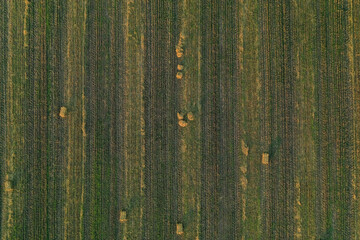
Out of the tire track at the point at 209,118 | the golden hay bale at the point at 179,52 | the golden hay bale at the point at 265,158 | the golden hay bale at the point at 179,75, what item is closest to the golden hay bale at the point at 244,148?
the golden hay bale at the point at 265,158

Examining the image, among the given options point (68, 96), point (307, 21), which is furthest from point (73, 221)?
point (307, 21)

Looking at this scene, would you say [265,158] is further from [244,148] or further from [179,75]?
[179,75]

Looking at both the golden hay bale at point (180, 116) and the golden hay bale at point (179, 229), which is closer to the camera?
the golden hay bale at point (179, 229)

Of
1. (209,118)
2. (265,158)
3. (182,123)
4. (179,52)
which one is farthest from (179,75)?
(265,158)

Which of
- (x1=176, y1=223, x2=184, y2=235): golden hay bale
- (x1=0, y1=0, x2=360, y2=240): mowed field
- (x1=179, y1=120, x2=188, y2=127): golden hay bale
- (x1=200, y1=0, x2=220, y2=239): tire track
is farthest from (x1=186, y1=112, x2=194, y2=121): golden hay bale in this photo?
(x1=176, y1=223, x2=184, y2=235): golden hay bale

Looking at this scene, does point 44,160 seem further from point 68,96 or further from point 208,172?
point 208,172

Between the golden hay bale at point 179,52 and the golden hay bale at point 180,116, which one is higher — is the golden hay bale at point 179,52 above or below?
above

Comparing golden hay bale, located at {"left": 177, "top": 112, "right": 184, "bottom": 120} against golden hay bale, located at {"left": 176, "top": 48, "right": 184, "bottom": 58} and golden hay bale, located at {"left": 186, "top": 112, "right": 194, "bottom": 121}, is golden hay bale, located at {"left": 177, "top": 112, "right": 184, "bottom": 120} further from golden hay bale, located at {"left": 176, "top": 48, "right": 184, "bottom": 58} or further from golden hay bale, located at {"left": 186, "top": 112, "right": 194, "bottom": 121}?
golden hay bale, located at {"left": 176, "top": 48, "right": 184, "bottom": 58}

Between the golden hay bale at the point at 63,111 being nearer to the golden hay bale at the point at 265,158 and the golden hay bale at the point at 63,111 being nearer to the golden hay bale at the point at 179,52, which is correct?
the golden hay bale at the point at 179,52
